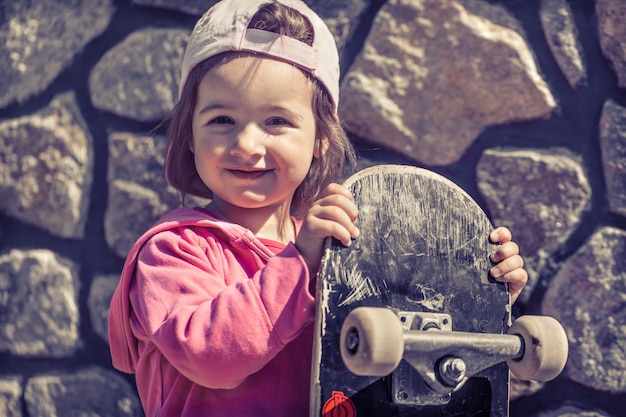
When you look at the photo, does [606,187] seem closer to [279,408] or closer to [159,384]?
[279,408]

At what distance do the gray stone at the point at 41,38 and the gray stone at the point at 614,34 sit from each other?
1.35 metres

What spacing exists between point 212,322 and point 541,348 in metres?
0.56

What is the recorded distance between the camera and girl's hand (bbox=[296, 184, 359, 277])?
1293 mm

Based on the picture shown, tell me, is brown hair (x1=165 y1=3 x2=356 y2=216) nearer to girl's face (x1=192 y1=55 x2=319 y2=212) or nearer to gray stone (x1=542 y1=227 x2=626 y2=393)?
girl's face (x1=192 y1=55 x2=319 y2=212)

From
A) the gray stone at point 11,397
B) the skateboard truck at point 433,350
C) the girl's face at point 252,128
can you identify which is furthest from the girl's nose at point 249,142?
the gray stone at point 11,397

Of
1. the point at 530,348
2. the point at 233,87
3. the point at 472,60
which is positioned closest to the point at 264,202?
the point at 233,87

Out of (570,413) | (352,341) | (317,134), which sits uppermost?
(317,134)

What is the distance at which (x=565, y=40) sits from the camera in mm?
1886

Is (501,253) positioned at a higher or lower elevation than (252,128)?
lower

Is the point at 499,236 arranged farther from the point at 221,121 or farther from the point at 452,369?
the point at 221,121

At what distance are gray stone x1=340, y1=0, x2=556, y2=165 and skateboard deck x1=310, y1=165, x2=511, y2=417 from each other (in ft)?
1.78

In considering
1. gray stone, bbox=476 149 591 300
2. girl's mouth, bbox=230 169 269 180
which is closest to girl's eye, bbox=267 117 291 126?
girl's mouth, bbox=230 169 269 180

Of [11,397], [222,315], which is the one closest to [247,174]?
[222,315]

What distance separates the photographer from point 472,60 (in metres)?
1.91
